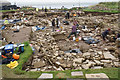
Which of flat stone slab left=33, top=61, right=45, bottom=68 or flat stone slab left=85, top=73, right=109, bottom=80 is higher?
flat stone slab left=85, top=73, right=109, bottom=80

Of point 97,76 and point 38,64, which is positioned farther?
point 38,64

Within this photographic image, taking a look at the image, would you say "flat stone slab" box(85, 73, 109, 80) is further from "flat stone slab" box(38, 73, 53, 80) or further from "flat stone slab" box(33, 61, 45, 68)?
"flat stone slab" box(33, 61, 45, 68)

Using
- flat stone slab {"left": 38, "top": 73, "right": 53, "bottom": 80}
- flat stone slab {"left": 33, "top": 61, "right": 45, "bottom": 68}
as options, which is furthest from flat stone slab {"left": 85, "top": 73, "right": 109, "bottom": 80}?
flat stone slab {"left": 33, "top": 61, "right": 45, "bottom": 68}

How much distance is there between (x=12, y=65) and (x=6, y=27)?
33.0ft

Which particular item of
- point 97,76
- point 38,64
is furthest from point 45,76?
point 97,76

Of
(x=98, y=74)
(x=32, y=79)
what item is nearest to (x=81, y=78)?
(x=98, y=74)

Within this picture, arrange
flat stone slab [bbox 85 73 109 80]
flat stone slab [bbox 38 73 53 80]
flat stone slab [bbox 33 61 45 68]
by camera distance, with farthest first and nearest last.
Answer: flat stone slab [bbox 33 61 45 68] → flat stone slab [bbox 38 73 53 80] → flat stone slab [bbox 85 73 109 80]

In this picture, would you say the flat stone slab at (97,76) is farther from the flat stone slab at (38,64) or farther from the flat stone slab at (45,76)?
the flat stone slab at (38,64)

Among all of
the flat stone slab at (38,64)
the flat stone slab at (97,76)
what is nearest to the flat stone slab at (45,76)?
the flat stone slab at (97,76)

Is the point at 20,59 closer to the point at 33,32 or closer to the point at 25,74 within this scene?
the point at 25,74

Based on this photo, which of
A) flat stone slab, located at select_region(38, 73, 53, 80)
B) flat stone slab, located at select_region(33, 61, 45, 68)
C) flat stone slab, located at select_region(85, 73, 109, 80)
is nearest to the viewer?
flat stone slab, located at select_region(85, 73, 109, 80)

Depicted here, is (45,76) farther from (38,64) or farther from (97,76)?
(97,76)

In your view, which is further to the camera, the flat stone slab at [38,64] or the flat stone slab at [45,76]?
the flat stone slab at [38,64]

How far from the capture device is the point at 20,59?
5.57 metres
